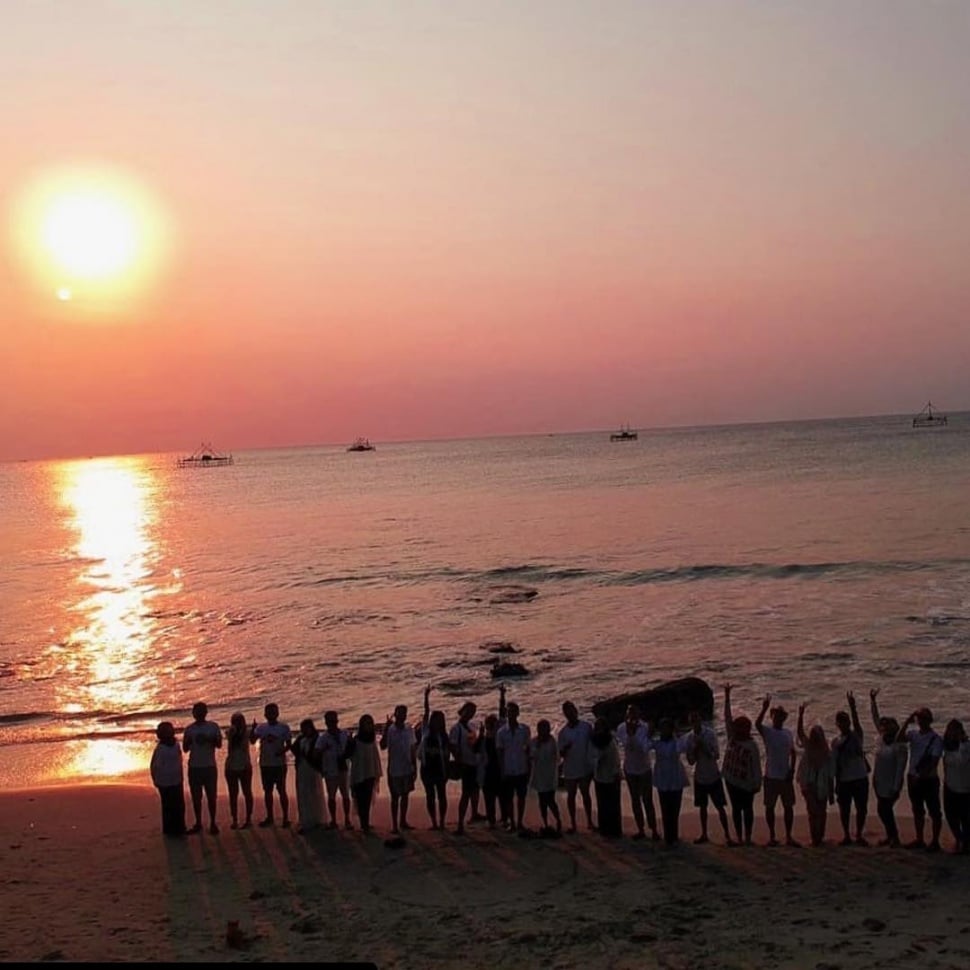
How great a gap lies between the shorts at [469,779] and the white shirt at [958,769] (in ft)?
18.2

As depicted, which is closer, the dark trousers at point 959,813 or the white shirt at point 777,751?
the dark trousers at point 959,813

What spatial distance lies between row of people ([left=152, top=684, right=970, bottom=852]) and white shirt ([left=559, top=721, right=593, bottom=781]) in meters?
0.01

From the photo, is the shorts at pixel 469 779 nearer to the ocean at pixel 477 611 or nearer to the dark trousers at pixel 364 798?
the dark trousers at pixel 364 798

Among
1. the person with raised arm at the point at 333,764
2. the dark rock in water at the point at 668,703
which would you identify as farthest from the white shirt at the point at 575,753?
the dark rock in water at the point at 668,703

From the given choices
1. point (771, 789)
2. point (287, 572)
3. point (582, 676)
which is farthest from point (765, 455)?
point (771, 789)

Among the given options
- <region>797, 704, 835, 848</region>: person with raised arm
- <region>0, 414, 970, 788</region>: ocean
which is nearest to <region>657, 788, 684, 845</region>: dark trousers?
<region>797, 704, 835, 848</region>: person with raised arm

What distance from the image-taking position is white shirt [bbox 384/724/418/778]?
12.6m

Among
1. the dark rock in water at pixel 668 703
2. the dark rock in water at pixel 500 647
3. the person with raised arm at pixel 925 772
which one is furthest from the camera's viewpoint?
the dark rock in water at pixel 500 647

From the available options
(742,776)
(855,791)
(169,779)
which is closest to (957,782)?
(855,791)

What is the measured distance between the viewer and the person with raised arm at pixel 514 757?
12391 mm

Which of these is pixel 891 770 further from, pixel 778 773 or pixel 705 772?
pixel 705 772

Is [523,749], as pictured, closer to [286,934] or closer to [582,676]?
[286,934]

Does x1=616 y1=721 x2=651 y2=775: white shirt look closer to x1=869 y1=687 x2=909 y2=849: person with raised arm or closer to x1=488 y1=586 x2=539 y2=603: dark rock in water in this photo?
x1=869 y1=687 x2=909 y2=849: person with raised arm

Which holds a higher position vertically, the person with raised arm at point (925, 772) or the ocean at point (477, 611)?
the person with raised arm at point (925, 772)
